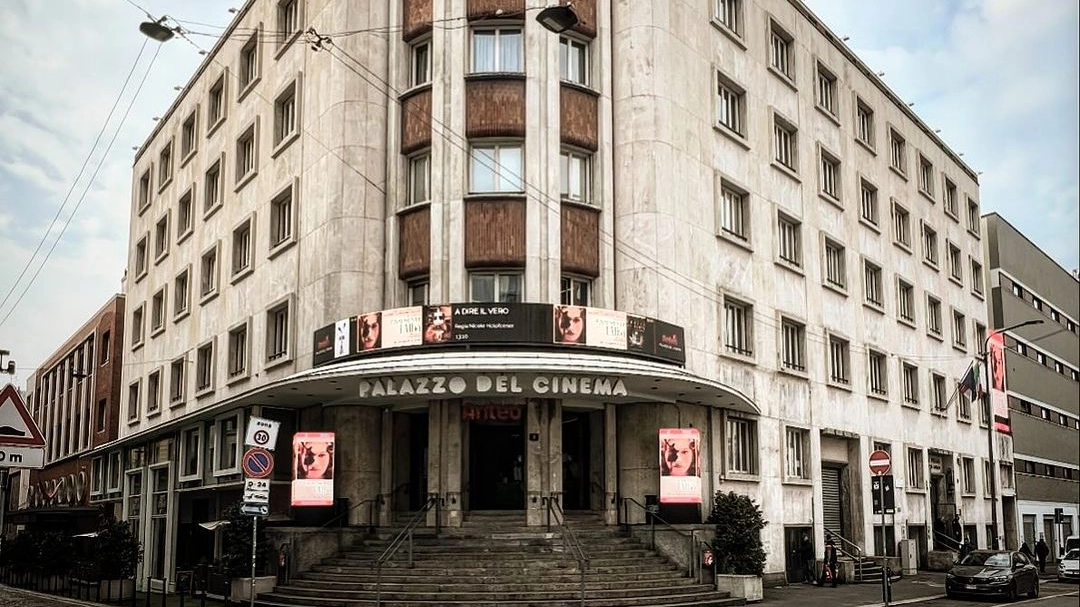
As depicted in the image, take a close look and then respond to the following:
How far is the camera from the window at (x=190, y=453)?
36969 millimetres

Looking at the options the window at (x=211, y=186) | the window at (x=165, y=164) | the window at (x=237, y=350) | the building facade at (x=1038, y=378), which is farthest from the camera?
the building facade at (x=1038, y=378)

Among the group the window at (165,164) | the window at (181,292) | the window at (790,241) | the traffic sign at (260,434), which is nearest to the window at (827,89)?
the window at (790,241)

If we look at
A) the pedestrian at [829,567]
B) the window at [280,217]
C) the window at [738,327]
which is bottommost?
the pedestrian at [829,567]

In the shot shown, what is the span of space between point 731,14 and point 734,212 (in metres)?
7.02

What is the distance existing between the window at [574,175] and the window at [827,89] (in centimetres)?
1556

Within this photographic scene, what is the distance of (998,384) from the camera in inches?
2197

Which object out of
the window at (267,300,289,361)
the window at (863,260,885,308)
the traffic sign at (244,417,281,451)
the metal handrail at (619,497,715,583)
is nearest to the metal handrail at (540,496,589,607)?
the metal handrail at (619,497,715,583)

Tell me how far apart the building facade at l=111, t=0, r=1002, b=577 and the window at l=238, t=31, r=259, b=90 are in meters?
0.11

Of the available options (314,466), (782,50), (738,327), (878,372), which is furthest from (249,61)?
(878,372)

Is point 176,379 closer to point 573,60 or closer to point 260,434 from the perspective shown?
point 573,60

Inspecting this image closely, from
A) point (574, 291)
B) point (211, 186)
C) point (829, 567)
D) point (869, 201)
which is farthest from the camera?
point (869, 201)

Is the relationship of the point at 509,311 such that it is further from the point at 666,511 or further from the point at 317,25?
the point at 317,25

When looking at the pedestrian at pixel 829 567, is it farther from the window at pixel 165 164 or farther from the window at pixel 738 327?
the window at pixel 165 164

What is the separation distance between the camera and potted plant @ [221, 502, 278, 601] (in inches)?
1030
